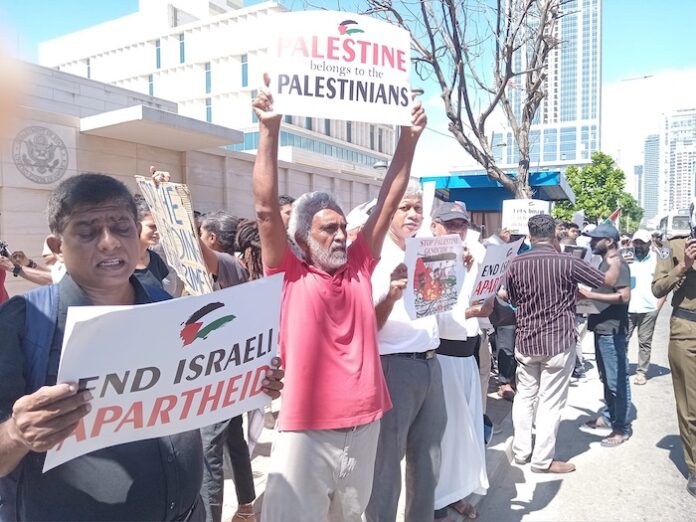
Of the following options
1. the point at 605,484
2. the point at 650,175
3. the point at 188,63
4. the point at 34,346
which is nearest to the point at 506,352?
the point at 605,484

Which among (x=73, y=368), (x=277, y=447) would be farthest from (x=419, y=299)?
(x=73, y=368)

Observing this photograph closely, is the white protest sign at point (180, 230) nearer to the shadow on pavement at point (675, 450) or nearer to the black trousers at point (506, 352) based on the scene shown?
the shadow on pavement at point (675, 450)

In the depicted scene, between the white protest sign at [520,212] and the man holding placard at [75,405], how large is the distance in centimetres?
676

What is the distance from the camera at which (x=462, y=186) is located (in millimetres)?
12016

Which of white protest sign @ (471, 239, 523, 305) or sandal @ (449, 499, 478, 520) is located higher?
white protest sign @ (471, 239, 523, 305)

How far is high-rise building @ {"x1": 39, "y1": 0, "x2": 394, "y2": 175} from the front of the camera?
50969 millimetres

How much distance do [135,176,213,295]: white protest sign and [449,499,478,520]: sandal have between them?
2194 millimetres

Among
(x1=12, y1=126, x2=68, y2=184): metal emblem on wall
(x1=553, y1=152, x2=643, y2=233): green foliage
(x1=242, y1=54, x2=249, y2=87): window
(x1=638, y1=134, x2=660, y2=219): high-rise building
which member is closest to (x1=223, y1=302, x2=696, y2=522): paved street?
(x1=12, y1=126, x2=68, y2=184): metal emblem on wall

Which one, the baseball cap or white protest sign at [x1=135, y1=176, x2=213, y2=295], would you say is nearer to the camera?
white protest sign at [x1=135, y1=176, x2=213, y2=295]

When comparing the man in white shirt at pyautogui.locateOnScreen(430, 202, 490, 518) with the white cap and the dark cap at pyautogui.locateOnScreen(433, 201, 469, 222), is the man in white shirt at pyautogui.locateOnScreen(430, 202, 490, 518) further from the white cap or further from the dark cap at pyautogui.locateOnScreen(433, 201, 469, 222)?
the white cap

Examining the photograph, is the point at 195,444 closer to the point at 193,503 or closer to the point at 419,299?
the point at 193,503

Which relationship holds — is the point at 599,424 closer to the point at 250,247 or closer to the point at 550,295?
the point at 550,295

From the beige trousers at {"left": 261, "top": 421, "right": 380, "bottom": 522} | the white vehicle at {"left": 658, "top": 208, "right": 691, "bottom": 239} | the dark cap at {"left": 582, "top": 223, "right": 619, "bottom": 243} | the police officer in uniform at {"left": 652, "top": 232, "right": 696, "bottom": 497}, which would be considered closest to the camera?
the beige trousers at {"left": 261, "top": 421, "right": 380, "bottom": 522}

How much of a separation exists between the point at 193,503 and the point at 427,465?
1.36 meters
